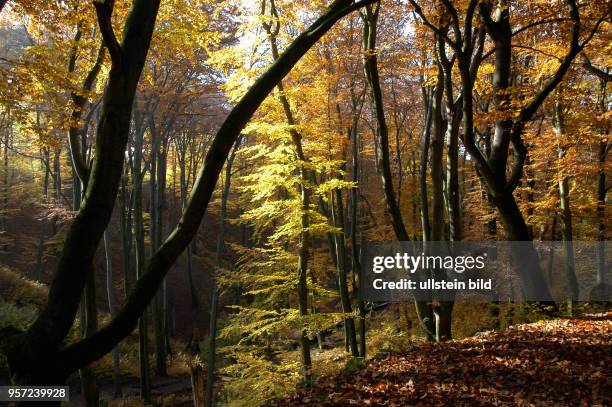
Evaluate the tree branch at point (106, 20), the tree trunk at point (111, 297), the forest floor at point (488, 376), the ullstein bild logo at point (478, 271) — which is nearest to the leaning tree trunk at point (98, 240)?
the tree branch at point (106, 20)

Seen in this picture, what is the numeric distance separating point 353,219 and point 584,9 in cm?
762

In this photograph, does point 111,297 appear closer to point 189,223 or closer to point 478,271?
point 189,223

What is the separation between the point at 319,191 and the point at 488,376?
→ 6.34 meters

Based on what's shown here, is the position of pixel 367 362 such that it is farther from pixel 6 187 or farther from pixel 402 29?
pixel 6 187

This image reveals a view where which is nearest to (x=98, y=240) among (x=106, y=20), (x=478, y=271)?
(x=106, y=20)

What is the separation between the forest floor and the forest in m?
0.04

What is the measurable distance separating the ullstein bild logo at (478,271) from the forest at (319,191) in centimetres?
9

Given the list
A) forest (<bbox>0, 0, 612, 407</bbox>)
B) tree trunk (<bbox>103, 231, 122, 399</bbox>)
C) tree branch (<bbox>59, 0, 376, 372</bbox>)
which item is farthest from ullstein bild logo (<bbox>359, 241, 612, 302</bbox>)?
tree trunk (<bbox>103, 231, 122, 399</bbox>)

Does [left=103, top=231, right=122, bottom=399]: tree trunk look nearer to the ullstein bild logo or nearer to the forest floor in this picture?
the ullstein bild logo

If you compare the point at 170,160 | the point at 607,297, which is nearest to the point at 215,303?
the point at 607,297

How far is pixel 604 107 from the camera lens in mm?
14156

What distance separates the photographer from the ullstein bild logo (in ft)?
26.8

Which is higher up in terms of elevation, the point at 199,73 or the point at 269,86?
the point at 199,73

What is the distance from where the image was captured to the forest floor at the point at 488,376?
386cm
